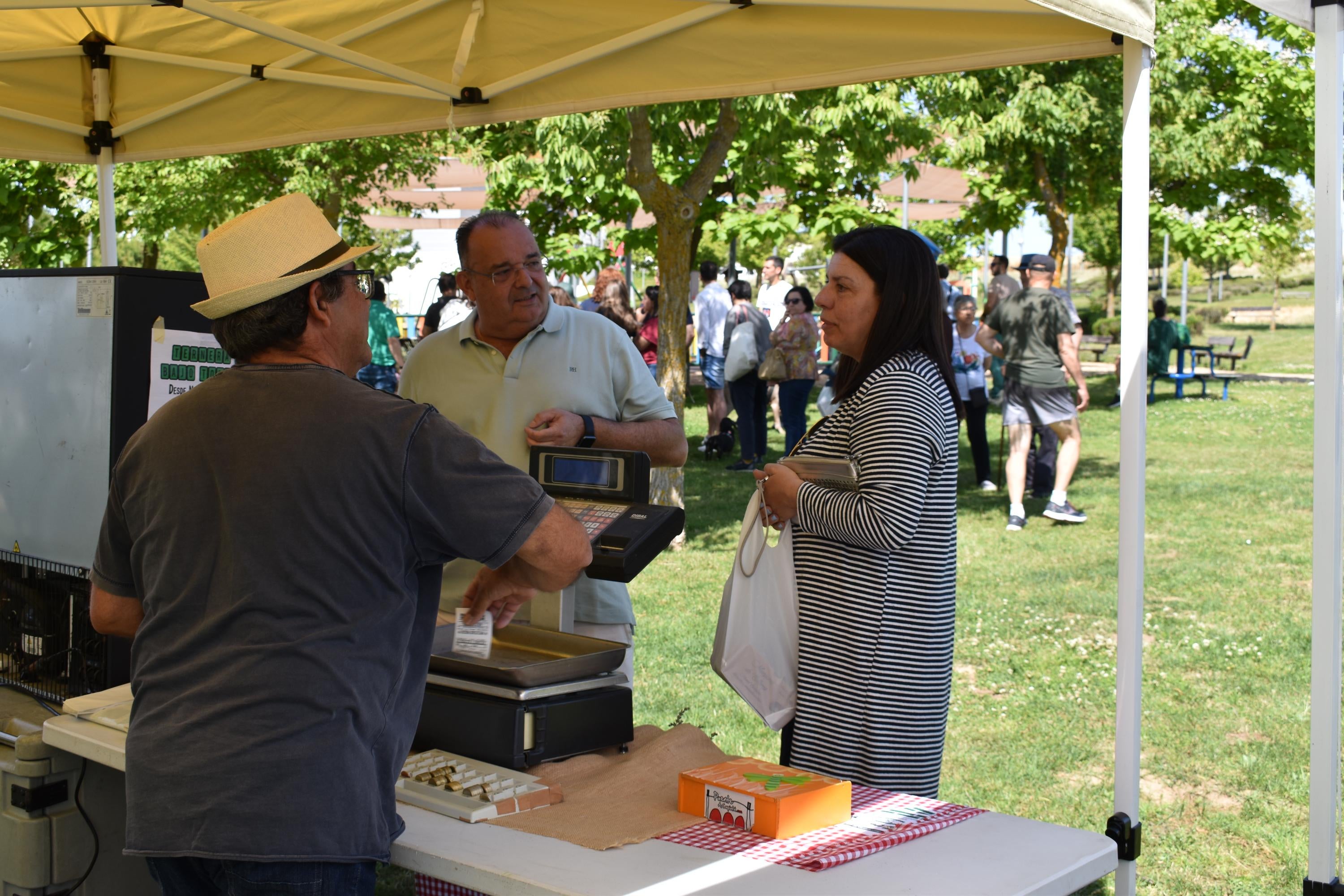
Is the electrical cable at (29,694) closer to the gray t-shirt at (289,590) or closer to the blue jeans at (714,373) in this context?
the gray t-shirt at (289,590)

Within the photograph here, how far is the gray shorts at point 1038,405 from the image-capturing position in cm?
868

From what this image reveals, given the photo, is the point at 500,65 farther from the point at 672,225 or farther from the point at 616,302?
the point at 616,302

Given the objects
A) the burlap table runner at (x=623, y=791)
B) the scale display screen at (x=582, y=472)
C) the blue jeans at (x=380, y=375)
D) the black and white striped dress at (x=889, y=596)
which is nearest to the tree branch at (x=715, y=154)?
the blue jeans at (x=380, y=375)

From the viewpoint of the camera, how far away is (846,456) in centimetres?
262

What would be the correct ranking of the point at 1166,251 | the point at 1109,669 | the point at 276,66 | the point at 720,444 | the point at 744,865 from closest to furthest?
the point at 744,865 < the point at 276,66 < the point at 1109,669 < the point at 720,444 < the point at 1166,251

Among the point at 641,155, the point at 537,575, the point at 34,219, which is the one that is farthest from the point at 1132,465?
the point at 34,219

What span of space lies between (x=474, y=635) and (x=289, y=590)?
562mm

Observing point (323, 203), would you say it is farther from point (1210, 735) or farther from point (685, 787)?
point (685, 787)

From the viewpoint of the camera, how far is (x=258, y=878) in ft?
5.57

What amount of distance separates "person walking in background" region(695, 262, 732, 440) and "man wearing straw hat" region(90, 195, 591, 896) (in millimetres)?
10716

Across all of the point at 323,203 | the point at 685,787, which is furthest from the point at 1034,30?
the point at 323,203

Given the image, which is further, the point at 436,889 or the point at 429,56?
the point at 429,56

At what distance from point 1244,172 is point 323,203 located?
15.4 meters

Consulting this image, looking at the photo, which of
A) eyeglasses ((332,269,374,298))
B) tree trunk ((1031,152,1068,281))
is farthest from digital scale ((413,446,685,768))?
tree trunk ((1031,152,1068,281))
